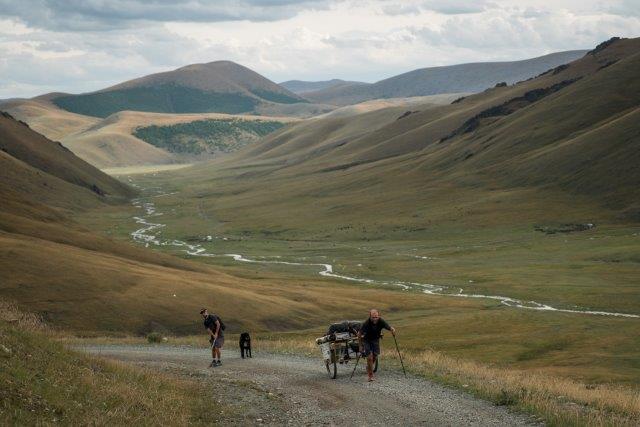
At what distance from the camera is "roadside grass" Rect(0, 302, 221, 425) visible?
21167 millimetres

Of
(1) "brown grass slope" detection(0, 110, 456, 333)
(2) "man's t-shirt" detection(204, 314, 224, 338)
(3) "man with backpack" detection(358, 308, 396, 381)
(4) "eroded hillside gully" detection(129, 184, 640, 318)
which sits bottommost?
(4) "eroded hillside gully" detection(129, 184, 640, 318)

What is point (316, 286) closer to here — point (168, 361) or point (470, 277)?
point (470, 277)

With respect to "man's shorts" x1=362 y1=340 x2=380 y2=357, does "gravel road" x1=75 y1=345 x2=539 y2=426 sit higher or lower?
lower

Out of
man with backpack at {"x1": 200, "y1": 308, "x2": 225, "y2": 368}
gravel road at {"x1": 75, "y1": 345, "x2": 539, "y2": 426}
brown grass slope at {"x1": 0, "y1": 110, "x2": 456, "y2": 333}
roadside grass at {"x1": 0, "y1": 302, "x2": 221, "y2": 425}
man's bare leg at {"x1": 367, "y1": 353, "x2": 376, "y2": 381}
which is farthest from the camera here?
brown grass slope at {"x1": 0, "y1": 110, "x2": 456, "y2": 333}

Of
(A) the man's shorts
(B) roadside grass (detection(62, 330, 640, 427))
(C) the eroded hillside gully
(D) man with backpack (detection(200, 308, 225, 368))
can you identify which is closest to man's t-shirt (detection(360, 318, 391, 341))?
(A) the man's shorts

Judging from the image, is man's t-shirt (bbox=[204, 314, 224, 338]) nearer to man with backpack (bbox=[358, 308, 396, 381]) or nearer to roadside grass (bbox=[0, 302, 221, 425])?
roadside grass (bbox=[0, 302, 221, 425])

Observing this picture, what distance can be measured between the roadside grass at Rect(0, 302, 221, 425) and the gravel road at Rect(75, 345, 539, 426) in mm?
1712

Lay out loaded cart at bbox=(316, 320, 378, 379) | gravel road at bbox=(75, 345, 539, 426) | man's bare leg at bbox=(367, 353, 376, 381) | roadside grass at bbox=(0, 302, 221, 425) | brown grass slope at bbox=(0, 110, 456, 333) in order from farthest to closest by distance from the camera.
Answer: brown grass slope at bbox=(0, 110, 456, 333)
loaded cart at bbox=(316, 320, 378, 379)
man's bare leg at bbox=(367, 353, 376, 381)
gravel road at bbox=(75, 345, 539, 426)
roadside grass at bbox=(0, 302, 221, 425)

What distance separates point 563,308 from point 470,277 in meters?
30.7

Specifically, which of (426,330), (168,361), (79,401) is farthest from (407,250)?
(79,401)

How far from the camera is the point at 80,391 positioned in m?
24.4

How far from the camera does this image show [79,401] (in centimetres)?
2341

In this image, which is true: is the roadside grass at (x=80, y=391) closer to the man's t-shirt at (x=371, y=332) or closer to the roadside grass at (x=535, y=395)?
the man's t-shirt at (x=371, y=332)

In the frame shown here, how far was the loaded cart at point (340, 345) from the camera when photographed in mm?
35344
